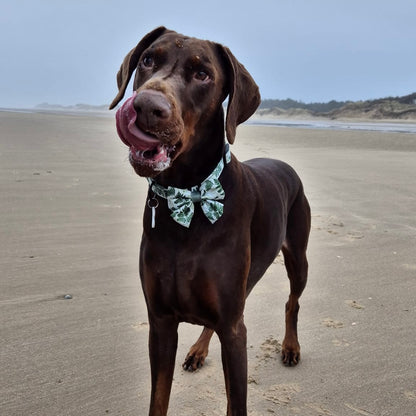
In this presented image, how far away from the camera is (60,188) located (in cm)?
686

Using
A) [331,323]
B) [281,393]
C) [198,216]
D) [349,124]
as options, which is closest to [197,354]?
[281,393]

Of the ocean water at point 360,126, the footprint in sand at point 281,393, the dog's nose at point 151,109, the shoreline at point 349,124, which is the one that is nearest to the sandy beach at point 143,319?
the footprint in sand at point 281,393

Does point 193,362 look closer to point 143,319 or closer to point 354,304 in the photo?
point 143,319

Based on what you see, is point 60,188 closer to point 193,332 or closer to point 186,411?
point 193,332

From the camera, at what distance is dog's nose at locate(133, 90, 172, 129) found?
1859 millimetres

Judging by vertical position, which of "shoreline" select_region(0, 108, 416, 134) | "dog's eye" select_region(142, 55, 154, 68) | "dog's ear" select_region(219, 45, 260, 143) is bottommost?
"shoreline" select_region(0, 108, 416, 134)

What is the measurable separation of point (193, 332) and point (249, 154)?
26.6ft

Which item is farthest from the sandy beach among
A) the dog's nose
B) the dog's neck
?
→ the dog's nose

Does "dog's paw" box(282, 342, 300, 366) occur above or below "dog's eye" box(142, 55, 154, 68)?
below

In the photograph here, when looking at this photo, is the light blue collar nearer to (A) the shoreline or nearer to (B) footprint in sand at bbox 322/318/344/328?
(B) footprint in sand at bbox 322/318/344/328

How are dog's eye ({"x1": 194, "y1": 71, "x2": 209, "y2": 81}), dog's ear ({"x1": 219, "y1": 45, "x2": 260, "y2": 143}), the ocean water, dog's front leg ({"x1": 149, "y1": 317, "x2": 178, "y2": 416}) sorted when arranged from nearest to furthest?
dog's eye ({"x1": 194, "y1": 71, "x2": 209, "y2": 81}) < dog's ear ({"x1": 219, "y1": 45, "x2": 260, "y2": 143}) < dog's front leg ({"x1": 149, "y1": 317, "x2": 178, "y2": 416}) < the ocean water

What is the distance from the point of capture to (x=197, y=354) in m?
3.18

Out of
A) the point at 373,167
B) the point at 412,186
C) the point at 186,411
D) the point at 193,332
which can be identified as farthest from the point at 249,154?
the point at 186,411

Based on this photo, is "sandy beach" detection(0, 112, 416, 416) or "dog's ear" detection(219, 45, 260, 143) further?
"sandy beach" detection(0, 112, 416, 416)
